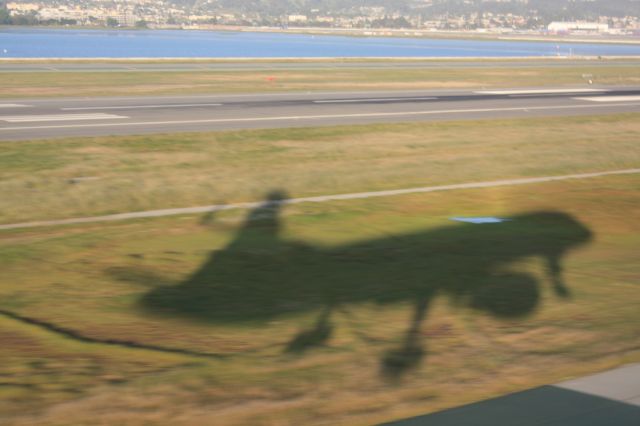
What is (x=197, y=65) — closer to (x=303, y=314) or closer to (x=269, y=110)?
(x=269, y=110)

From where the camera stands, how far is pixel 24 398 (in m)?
5.88

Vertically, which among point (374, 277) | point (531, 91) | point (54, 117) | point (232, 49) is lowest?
point (232, 49)

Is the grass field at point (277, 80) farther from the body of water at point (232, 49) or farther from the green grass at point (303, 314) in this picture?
the body of water at point (232, 49)

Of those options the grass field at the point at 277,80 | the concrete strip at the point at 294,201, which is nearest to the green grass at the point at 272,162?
the concrete strip at the point at 294,201

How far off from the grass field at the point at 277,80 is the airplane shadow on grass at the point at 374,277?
24265 mm

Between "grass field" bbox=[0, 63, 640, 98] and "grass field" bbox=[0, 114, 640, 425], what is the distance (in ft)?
63.1

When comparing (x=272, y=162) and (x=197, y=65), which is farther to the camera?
(x=197, y=65)

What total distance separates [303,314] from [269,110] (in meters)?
20.6

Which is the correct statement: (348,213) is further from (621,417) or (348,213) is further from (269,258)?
(621,417)

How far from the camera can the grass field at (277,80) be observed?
36500mm

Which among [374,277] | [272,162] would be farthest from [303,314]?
[272,162]

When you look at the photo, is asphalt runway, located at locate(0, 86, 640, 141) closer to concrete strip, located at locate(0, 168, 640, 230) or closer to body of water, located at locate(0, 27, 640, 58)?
concrete strip, located at locate(0, 168, 640, 230)

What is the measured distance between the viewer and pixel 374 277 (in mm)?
9562

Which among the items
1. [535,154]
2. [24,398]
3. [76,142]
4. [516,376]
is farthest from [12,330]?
[535,154]
